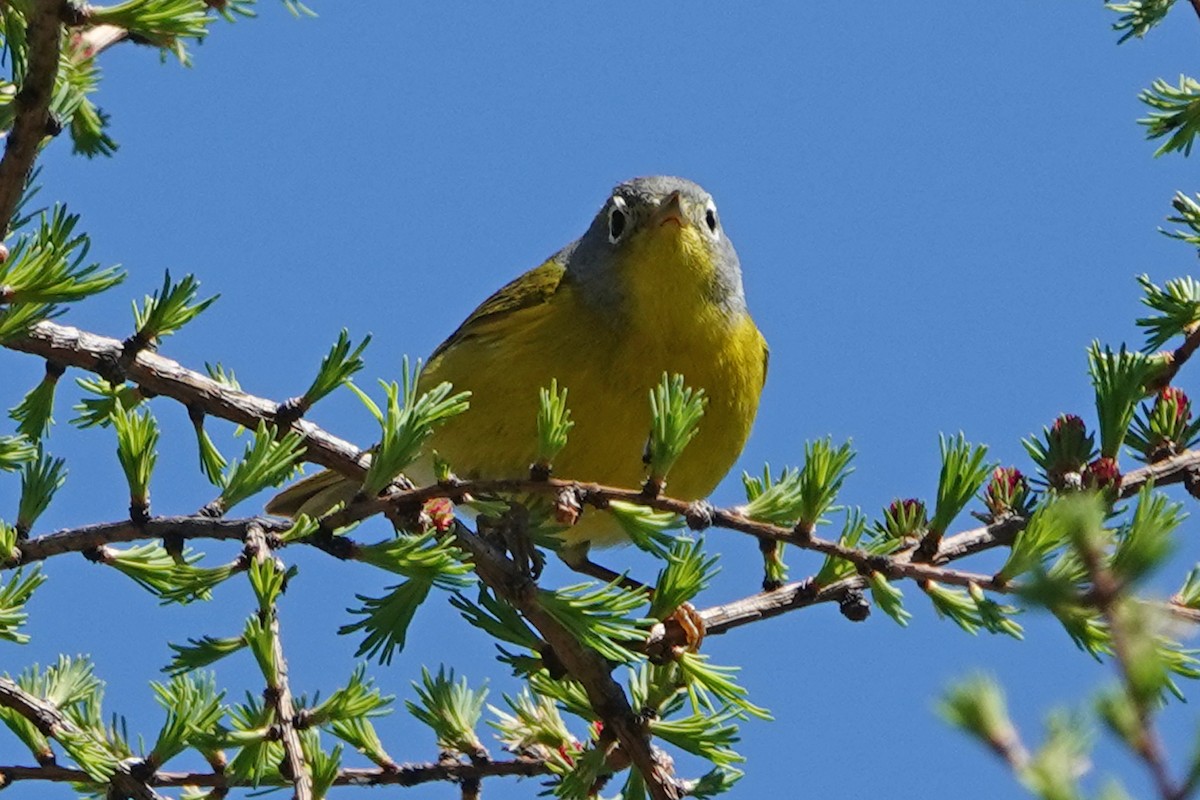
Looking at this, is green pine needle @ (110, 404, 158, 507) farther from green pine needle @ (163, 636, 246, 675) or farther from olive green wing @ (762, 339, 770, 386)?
olive green wing @ (762, 339, 770, 386)

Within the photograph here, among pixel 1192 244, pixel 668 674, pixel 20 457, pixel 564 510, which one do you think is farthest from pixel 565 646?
pixel 1192 244

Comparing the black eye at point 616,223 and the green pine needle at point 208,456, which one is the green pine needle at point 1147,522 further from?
the black eye at point 616,223

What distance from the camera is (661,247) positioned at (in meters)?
5.60

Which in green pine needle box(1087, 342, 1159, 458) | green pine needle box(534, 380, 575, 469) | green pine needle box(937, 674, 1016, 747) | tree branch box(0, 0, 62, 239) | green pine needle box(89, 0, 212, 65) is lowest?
green pine needle box(937, 674, 1016, 747)

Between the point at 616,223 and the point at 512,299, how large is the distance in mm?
560

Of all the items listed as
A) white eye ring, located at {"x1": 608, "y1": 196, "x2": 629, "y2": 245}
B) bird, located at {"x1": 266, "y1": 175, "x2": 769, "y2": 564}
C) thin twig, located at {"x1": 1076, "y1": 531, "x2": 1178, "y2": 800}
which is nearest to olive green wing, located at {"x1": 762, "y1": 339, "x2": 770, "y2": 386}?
bird, located at {"x1": 266, "y1": 175, "x2": 769, "y2": 564}

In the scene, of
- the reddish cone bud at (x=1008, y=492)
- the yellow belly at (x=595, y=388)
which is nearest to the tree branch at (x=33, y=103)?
the reddish cone bud at (x=1008, y=492)

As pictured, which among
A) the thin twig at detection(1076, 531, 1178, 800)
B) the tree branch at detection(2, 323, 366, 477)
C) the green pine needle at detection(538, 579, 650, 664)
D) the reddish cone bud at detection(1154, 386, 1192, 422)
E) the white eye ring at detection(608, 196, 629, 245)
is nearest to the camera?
the thin twig at detection(1076, 531, 1178, 800)

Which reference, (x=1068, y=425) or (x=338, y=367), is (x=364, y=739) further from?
(x=1068, y=425)

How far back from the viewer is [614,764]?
10.1ft

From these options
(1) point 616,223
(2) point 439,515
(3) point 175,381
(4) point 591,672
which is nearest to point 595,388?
(1) point 616,223

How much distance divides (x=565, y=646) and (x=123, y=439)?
960 millimetres

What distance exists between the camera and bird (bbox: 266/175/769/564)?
4.62m

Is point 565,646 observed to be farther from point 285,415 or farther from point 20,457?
point 20,457
